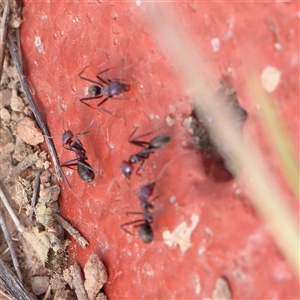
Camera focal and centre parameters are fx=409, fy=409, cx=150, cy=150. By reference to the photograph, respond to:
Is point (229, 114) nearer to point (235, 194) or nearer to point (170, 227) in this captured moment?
point (235, 194)

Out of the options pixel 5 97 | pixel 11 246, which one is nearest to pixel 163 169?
pixel 11 246

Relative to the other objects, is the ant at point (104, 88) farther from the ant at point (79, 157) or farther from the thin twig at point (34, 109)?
the thin twig at point (34, 109)

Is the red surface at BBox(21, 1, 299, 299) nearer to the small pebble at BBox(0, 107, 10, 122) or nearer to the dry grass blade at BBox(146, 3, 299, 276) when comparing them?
the dry grass blade at BBox(146, 3, 299, 276)

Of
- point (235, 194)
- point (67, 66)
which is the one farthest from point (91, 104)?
point (235, 194)

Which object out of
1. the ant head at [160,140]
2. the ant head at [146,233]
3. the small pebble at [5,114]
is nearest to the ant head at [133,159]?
the ant head at [160,140]

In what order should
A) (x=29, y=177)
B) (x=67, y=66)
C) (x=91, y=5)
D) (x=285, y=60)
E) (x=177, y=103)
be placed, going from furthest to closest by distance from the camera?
(x=29, y=177) → (x=67, y=66) → (x=91, y=5) → (x=177, y=103) → (x=285, y=60)

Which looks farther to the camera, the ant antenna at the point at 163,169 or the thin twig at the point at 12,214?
the thin twig at the point at 12,214

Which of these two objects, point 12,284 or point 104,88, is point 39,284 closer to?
point 12,284

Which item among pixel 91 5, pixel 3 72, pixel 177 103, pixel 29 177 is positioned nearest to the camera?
pixel 177 103
